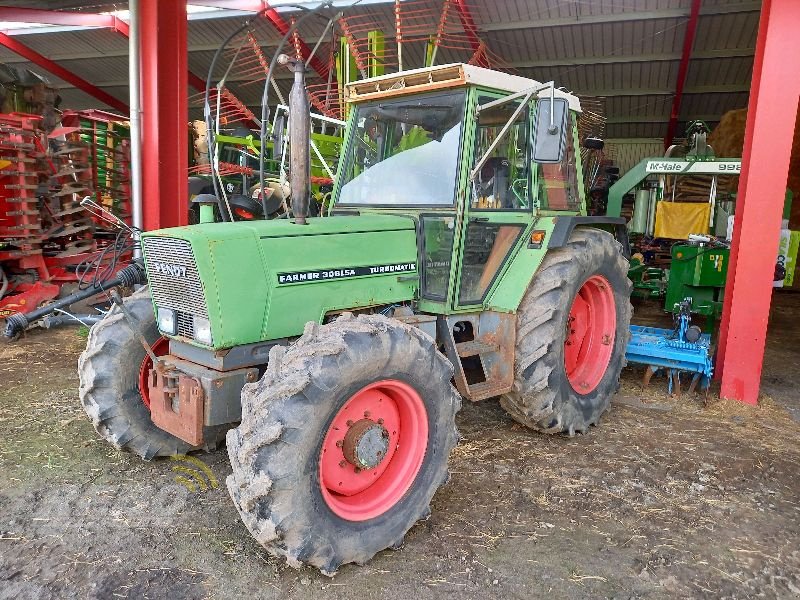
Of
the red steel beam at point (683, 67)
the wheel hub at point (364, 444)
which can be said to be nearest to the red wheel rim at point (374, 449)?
the wheel hub at point (364, 444)

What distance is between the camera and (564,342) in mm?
3781

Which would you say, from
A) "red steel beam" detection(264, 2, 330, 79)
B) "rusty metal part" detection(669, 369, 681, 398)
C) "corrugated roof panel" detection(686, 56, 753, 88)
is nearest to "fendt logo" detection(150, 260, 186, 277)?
"rusty metal part" detection(669, 369, 681, 398)

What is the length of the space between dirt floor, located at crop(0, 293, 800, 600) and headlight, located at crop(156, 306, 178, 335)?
31.6 inches

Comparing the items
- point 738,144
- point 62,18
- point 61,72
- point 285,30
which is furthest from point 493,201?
point 61,72

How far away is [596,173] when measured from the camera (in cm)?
1123

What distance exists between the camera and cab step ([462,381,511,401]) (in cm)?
332

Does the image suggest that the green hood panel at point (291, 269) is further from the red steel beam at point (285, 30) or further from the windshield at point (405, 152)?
the red steel beam at point (285, 30)

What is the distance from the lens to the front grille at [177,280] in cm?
267

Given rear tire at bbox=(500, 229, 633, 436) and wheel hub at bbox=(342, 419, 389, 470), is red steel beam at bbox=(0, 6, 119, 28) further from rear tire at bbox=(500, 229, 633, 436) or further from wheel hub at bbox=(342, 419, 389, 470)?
wheel hub at bbox=(342, 419, 389, 470)

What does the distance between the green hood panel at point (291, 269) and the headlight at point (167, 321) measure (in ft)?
1.17

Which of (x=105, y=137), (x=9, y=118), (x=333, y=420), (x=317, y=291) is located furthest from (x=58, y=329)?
(x=333, y=420)

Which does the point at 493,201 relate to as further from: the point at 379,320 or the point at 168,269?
the point at 168,269

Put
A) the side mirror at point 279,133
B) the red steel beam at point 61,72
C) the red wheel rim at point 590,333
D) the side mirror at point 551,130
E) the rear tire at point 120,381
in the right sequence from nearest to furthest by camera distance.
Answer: the side mirror at point 551,130
the rear tire at point 120,381
the side mirror at point 279,133
the red wheel rim at point 590,333
the red steel beam at point 61,72

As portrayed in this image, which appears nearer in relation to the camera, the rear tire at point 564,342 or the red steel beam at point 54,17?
the rear tire at point 564,342
